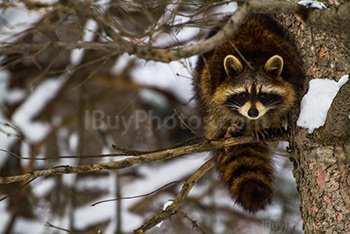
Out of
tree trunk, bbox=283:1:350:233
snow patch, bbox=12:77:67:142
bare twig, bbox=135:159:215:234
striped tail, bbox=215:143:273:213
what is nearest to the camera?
tree trunk, bbox=283:1:350:233

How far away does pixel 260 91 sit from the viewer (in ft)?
13.2

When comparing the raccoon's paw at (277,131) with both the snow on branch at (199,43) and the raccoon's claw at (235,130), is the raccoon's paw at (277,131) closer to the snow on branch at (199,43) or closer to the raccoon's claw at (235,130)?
the raccoon's claw at (235,130)

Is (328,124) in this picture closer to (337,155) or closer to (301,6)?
(337,155)

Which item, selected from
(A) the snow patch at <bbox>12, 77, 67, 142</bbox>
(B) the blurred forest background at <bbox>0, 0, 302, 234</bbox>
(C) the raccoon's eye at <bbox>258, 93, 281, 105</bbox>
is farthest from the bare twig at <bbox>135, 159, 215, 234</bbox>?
(A) the snow patch at <bbox>12, 77, 67, 142</bbox>

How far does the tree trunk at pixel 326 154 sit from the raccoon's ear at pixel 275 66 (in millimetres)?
351

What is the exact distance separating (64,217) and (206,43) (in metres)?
4.56

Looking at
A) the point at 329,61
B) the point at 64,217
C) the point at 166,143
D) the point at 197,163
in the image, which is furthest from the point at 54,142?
the point at 329,61

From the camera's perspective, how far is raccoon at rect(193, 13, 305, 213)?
12.6 feet

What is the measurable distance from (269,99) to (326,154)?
99 cm

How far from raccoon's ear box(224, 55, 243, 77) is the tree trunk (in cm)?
68

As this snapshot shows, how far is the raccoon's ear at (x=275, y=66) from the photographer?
3975 mm

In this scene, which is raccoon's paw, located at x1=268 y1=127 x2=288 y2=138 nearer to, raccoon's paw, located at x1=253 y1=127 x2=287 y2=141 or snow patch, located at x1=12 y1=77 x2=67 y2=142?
raccoon's paw, located at x1=253 y1=127 x2=287 y2=141

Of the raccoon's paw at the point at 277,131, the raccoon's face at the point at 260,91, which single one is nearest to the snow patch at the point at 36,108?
the raccoon's face at the point at 260,91

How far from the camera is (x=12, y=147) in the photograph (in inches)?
259
